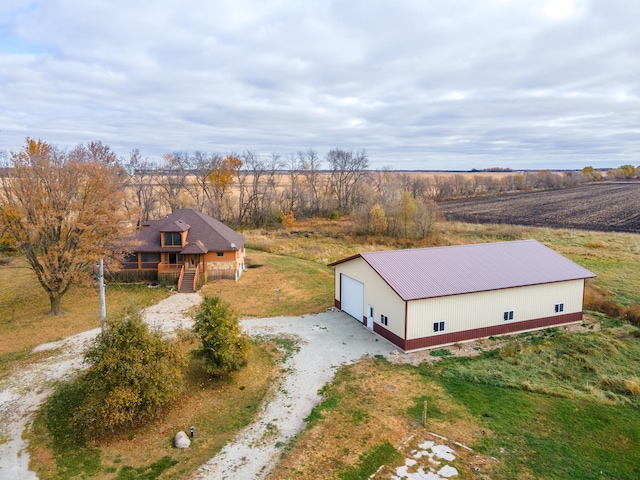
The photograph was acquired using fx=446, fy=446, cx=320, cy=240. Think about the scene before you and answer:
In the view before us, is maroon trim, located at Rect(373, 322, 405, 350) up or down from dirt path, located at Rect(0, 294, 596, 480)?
up

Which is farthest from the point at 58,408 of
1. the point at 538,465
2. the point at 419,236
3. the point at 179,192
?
the point at 179,192

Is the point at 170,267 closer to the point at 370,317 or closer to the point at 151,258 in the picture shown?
the point at 151,258

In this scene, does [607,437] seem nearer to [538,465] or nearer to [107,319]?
[538,465]

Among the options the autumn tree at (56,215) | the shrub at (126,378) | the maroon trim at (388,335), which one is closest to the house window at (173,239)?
the autumn tree at (56,215)

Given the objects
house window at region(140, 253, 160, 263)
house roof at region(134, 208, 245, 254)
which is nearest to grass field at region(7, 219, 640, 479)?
house window at region(140, 253, 160, 263)

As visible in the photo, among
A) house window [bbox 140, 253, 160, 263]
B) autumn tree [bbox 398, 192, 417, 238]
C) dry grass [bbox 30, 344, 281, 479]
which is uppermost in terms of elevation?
autumn tree [bbox 398, 192, 417, 238]

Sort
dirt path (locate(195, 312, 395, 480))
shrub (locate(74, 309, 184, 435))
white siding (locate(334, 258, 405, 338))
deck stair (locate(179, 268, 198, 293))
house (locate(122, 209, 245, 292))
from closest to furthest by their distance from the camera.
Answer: dirt path (locate(195, 312, 395, 480)) → shrub (locate(74, 309, 184, 435)) → white siding (locate(334, 258, 405, 338)) → deck stair (locate(179, 268, 198, 293)) → house (locate(122, 209, 245, 292))

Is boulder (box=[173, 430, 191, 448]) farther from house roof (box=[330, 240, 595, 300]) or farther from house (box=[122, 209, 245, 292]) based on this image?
house (box=[122, 209, 245, 292])

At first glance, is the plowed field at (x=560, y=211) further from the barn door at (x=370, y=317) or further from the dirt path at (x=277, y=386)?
the barn door at (x=370, y=317)
